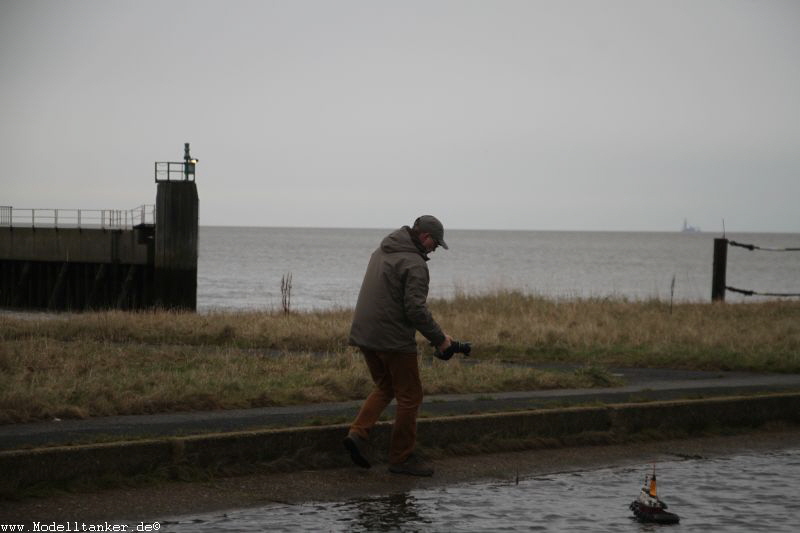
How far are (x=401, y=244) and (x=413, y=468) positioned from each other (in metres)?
1.69

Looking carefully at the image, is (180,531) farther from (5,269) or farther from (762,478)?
(5,269)

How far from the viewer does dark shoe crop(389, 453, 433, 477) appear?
863cm

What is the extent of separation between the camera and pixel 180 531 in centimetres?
680

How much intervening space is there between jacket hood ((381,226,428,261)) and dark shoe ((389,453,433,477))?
1.55 m

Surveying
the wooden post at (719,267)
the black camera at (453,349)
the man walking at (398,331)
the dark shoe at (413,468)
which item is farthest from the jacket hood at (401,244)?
the wooden post at (719,267)

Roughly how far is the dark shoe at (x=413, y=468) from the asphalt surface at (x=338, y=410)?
98 centimetres

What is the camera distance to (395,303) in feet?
28.2

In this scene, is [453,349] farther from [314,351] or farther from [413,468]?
[314,351]

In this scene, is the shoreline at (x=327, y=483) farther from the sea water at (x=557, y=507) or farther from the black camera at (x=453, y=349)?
the black camera at (x=453, y=349)

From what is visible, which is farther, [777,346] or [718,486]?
[777,346]

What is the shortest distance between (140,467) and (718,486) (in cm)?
421

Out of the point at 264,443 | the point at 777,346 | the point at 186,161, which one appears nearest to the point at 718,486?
the point at 264,443

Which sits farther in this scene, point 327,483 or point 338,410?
point 338,410

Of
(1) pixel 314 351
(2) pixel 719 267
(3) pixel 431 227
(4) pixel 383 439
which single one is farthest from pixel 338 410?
(2) pixel 719 267
